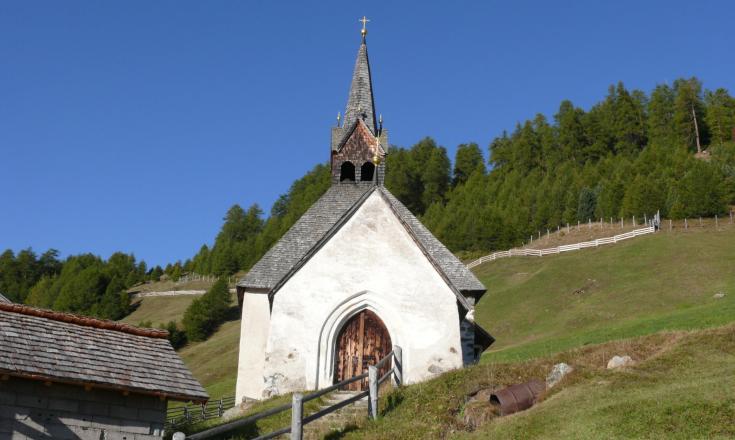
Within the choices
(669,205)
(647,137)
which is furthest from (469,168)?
(669,205)

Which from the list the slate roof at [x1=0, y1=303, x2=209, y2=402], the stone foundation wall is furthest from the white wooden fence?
the stone foundation wall

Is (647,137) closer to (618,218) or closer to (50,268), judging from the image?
(618,218)

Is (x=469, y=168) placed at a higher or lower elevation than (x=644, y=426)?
higher

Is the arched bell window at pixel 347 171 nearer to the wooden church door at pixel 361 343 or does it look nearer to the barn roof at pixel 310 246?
the barn roof at pixel 310 246

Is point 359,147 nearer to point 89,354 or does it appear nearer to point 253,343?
point 253,343

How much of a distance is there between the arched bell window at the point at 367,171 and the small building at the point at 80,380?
16314mm

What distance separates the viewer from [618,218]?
85.8 m

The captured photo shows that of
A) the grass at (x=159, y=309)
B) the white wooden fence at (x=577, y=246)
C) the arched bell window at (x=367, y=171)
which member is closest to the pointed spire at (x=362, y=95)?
the arched bell window at (x=367, y=171)

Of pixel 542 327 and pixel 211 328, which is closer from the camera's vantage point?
pixel 542 327

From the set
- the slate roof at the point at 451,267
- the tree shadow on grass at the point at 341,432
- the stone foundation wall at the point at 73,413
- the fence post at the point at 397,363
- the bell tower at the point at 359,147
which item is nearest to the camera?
the stone foundation wall at the point at 73,413

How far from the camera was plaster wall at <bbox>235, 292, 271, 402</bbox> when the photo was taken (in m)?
23.0

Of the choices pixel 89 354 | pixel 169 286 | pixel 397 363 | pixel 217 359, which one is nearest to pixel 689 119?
pixel 169 286

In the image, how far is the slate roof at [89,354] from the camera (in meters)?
11.5

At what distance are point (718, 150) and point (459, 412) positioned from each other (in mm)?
101732
